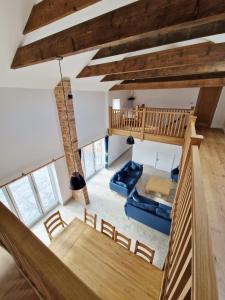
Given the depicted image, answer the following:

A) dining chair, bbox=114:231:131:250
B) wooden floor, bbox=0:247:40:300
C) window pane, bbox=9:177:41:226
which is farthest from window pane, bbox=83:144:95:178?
wooden floor, bbox=0:247:40:300

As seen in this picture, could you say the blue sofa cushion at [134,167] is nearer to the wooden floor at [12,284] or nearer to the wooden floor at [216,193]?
the wooden floor at [216,193]

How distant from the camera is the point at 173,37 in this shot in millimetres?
2193

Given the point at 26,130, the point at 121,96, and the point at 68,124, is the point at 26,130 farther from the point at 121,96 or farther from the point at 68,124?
the point at 121,96

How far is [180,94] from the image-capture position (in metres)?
8.18

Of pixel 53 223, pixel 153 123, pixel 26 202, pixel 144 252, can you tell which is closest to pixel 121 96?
pixel 153 123

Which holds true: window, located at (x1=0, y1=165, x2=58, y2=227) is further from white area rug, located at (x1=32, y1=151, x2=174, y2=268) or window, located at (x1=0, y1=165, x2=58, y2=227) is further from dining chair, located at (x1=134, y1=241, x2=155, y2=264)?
dining chair, located at (x1=134, y1=241, x2=155, y2=264)

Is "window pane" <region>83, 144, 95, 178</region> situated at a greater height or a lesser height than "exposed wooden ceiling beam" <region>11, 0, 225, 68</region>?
lesser

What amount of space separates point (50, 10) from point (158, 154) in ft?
24.0

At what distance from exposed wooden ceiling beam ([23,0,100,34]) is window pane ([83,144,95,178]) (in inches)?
204

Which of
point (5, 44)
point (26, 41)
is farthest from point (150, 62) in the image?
point (5, 44)

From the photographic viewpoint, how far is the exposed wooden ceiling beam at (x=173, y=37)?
6.10 feet

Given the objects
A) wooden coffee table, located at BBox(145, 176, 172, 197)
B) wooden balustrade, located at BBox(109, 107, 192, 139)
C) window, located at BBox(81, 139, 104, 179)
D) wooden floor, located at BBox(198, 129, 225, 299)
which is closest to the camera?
wooden floor, located at BBox(198, 129, 225, 299)

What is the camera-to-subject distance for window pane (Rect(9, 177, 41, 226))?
15.3 feet

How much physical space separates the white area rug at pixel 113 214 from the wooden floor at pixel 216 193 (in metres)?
2.79
